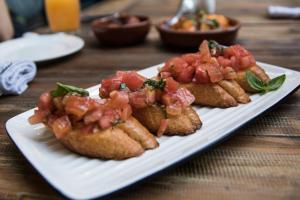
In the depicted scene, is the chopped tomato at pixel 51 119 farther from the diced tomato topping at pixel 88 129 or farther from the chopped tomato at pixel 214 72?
the chopped tomato at pixel 214 72

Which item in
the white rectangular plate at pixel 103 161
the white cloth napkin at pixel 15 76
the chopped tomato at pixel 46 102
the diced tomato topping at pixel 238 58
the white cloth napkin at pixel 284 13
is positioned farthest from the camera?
the white cloth napkin at pixel 284 13

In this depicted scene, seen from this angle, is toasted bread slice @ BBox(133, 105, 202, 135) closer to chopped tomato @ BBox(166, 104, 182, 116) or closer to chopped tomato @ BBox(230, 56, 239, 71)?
chopped tomato @ BBox(166, 104, 182, 116)

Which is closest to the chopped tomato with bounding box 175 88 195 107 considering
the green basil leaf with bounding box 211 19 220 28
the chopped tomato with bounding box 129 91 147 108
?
the chopped tomato with bounding box 129 91 147 108

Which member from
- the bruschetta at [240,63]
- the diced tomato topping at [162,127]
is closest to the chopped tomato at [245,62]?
the bruschetta at [240,63]

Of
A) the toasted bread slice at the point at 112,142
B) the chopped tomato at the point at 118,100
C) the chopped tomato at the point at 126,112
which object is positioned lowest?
the toasted bread slice at the point at 112,142

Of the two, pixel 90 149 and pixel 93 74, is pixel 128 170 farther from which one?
pixel 93 74

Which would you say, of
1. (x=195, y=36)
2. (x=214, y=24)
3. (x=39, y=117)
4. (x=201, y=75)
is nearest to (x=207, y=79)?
(x=201, y=75)

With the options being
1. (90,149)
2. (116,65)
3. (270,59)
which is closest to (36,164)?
(90,149)
